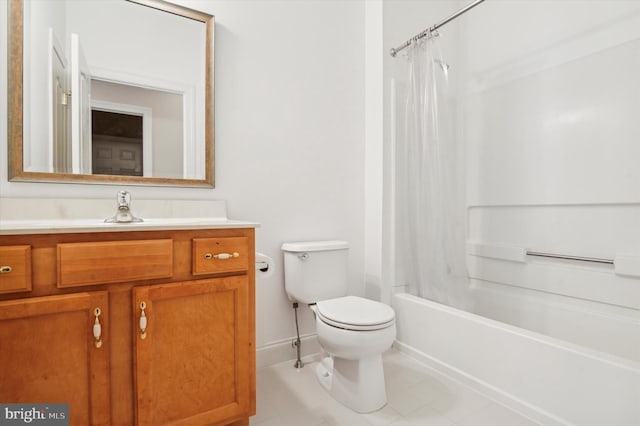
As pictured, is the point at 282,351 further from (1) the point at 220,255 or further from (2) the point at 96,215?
(2) the point at 96,215

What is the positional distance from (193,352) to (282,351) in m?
0.85

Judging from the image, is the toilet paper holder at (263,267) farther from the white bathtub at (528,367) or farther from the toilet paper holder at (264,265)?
the white bathtub at (528,367)

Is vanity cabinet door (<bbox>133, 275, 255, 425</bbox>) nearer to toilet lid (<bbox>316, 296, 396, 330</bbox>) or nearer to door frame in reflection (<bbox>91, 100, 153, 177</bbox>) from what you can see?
toilet lid (<bbox>316, 296, 396, 330</bbox>)

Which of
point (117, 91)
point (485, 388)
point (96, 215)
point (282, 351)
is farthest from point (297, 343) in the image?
point (117, 91)

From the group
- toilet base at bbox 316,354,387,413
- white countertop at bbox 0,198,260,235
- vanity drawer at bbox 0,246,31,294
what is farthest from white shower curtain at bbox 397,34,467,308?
vanity drawer at bbox 0,246,31,294

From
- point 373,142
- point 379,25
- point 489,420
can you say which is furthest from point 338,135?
point 489,420

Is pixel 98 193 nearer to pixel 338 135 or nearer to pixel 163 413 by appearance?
pixel 163 413

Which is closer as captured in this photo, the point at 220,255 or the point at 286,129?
the point at 220,255

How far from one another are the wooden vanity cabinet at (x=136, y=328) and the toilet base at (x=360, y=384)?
0.45 meters

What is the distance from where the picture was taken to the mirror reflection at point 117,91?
53.6 inches

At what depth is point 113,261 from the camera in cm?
106

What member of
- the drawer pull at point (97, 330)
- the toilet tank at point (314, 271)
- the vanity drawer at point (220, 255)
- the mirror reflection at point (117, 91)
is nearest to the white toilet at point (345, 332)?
the toilet tank at point (314, 271)

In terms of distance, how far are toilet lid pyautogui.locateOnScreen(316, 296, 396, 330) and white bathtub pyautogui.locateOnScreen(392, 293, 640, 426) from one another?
1.50ft

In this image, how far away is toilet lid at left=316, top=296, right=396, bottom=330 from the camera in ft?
4.71
